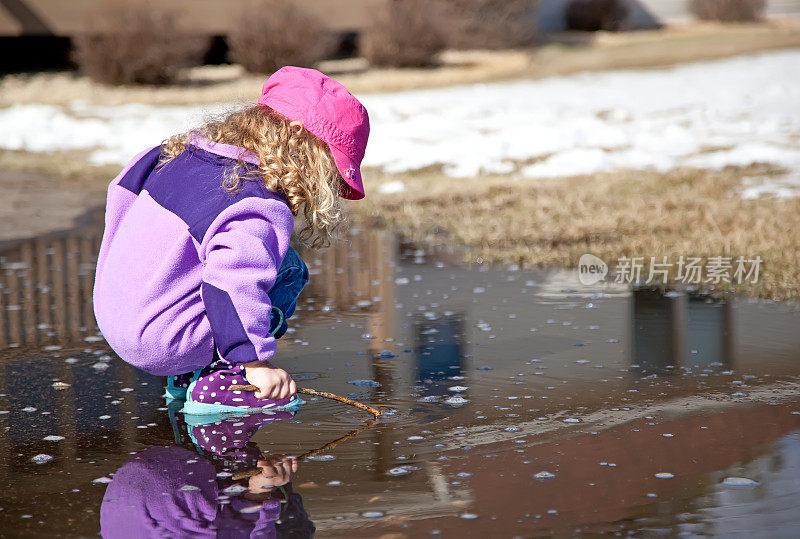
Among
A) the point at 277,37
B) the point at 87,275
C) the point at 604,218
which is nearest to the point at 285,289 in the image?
the point at 87,275

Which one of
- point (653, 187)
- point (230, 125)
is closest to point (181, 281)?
point (230, 125)

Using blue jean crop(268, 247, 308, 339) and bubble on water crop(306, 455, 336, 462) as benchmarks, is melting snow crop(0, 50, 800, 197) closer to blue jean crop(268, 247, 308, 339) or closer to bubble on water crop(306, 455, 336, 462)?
blue jean crop(268, 247, 308, 339)

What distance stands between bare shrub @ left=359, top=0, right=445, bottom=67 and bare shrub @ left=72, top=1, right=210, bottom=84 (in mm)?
3630

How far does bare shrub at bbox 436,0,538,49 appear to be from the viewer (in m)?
20.7

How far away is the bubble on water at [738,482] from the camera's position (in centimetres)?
262

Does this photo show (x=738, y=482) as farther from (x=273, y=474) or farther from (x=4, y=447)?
(x=4, y=447)

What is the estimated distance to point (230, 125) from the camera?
9.88 ft

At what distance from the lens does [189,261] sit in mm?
2951

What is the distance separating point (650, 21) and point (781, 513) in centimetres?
2505

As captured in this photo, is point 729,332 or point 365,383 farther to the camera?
point 729,332

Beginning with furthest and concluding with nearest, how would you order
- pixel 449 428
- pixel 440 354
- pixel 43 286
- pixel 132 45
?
pixel 132 45, pixel 43 286, pixel 440 354, pixel 449 428

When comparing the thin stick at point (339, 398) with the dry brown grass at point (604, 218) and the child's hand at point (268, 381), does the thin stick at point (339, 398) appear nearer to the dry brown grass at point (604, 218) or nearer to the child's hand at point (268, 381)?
the child's hand at point (268, 381)

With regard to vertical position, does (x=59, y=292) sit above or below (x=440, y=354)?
above

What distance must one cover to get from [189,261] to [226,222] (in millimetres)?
236
